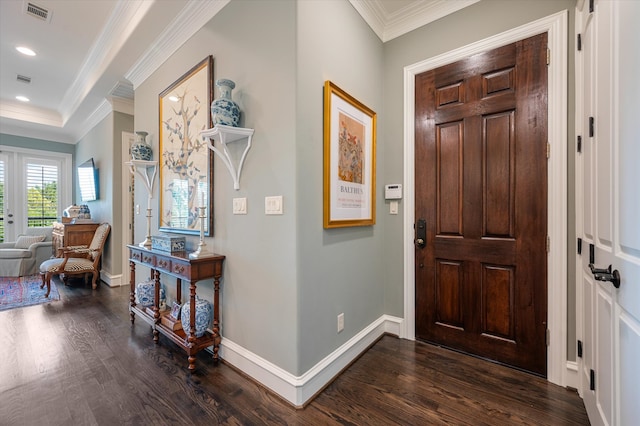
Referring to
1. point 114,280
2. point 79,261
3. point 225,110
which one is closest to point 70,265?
point 79,261

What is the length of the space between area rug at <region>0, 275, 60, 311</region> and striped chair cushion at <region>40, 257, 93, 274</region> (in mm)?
338

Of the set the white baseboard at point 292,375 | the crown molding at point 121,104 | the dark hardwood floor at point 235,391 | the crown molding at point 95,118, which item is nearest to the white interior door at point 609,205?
the dark hardwood floor at point 235,391

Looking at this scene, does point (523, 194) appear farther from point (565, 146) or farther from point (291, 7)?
point (291, 7)

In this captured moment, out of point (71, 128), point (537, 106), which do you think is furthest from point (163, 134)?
point (71, 128)

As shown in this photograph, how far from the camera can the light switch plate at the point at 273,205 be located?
1611 millimetres

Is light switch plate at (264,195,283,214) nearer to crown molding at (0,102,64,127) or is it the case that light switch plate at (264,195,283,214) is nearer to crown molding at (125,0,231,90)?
crown molding at (125,0,231,90)

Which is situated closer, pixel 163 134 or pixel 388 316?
pixel 388 316

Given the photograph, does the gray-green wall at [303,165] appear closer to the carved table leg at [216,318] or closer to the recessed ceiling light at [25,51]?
the carved table leg at [216,318]

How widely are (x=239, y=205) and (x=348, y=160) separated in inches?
34.0

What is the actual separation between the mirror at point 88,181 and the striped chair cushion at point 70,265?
1313 millimetres

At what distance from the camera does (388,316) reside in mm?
2457

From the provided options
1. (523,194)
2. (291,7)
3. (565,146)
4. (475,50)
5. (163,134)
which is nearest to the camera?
(291,7)

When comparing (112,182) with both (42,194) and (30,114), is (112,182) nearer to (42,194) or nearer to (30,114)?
(30,114)

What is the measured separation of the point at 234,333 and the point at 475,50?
2.78 meters
